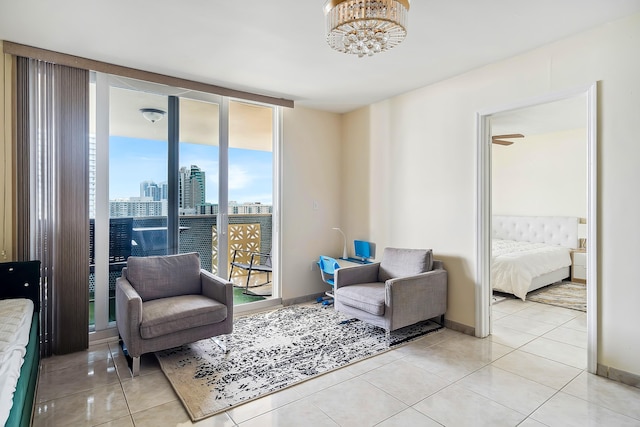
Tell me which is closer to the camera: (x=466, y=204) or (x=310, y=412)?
(x=310, y=412)

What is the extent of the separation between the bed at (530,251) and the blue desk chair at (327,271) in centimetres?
209

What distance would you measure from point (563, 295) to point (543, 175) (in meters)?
2.33

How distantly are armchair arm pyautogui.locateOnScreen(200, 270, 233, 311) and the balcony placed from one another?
1.95ft

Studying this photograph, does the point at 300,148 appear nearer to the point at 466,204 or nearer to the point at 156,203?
the point at 156,203

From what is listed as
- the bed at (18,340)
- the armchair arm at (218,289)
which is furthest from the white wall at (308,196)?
the bed at (18,340)

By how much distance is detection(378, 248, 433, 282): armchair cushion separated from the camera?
11.6 feet

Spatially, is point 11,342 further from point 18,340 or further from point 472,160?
point 472,160

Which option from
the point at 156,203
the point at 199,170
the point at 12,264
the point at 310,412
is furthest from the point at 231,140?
the point at 310,412

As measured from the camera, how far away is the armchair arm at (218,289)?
2969 mm

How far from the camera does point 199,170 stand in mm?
3836

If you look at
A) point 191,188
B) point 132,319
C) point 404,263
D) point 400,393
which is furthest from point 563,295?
point 132,319

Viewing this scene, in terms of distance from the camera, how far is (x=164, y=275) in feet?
10.5

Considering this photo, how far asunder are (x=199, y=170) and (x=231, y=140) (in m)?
0.61

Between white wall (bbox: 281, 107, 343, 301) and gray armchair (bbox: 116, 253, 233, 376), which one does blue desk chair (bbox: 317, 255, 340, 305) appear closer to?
white wall (bbox: 281, 107, 343, 301)
